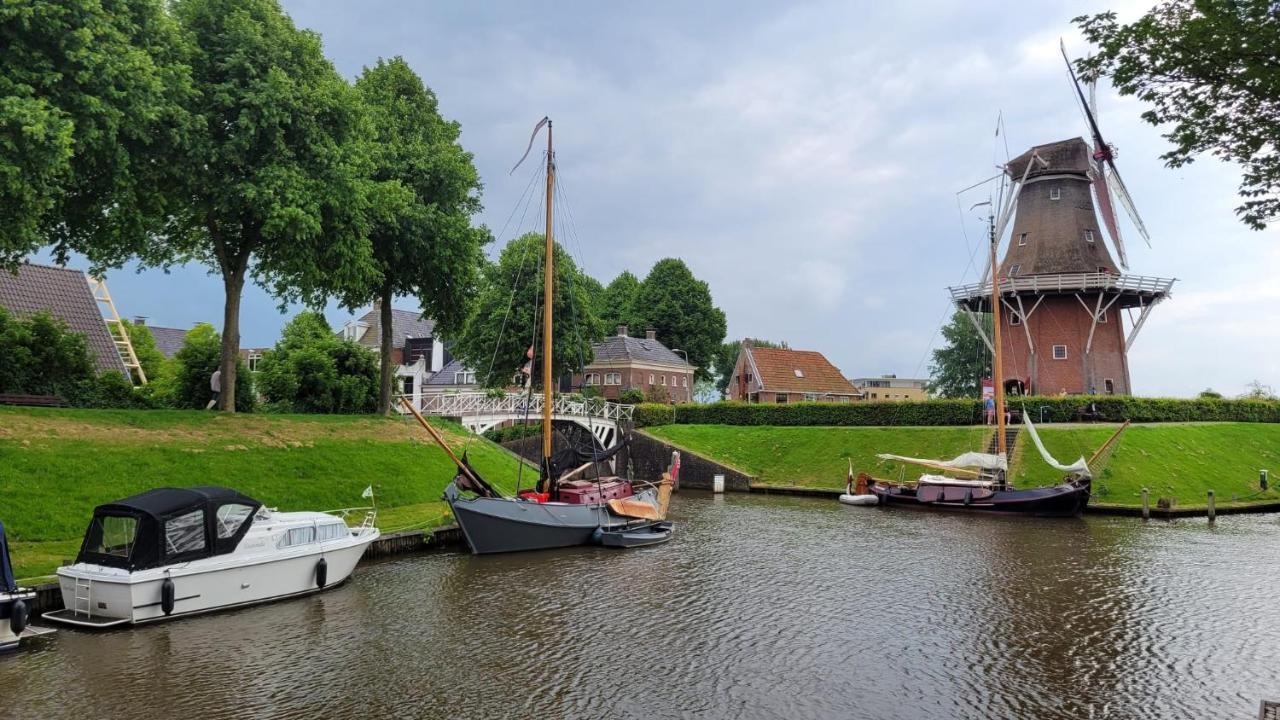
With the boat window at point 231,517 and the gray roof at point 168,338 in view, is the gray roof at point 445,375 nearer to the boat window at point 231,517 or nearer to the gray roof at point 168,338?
the gray roof at point 168,338

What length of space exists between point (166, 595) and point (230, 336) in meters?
15.8

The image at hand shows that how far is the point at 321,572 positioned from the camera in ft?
55.6

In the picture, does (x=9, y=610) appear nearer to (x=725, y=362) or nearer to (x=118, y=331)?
(x=118, y=331)

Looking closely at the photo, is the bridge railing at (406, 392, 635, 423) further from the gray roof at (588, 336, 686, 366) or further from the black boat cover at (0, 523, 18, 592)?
the black boat cover at (0, 523, 18, 592)

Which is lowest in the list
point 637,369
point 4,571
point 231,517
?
point 4,571

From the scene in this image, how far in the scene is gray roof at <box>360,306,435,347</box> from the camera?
74625mm

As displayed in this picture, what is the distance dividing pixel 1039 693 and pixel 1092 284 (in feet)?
142

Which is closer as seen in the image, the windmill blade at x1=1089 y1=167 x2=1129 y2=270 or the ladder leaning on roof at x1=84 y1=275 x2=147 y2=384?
the ladder leaning on roof at x1=84 y1=275 x2=147 y2=384

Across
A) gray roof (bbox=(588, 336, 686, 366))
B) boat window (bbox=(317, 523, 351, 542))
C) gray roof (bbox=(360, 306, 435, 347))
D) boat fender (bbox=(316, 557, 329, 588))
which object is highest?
gray roof (bbox=(360, 306, 435, 347))

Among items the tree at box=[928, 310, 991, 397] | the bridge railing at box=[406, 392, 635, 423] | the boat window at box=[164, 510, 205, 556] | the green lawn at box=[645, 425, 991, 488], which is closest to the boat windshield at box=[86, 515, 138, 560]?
the boat window at box=[164, 510, 205, 556]

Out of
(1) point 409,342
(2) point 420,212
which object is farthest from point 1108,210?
(1) point 409,342

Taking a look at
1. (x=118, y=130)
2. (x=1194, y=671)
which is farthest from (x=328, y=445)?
(x=1194, y=671)

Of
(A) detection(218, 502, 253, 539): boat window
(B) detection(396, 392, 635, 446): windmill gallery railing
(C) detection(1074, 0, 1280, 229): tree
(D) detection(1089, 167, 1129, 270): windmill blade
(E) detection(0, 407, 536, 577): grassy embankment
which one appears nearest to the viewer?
(C) detection(1074, 0, 1280, 229): tree

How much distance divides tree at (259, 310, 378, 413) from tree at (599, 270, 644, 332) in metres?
45.8
